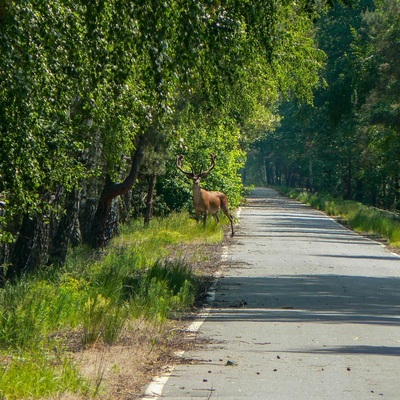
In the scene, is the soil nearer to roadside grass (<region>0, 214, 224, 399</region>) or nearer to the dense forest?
Answer: roadside grass (<region>0, 214, 224, 399</region>)

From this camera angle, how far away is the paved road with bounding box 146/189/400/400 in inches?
383

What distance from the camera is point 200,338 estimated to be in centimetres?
1277

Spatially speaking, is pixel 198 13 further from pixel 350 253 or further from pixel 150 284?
pixel 350 253

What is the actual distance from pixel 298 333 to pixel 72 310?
2900 millimetres

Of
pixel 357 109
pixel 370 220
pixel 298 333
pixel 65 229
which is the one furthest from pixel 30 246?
pixel 370 220

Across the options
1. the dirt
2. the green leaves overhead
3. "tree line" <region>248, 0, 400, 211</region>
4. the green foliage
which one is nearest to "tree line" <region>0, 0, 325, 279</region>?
the green leaves overhead

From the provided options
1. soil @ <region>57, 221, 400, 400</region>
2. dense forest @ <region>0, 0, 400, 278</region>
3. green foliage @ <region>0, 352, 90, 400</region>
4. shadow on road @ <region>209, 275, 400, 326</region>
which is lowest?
shadow on road @ <region>209, 275, 400, 326</region>

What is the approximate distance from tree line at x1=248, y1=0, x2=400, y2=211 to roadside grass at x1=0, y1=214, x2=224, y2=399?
4.95 m

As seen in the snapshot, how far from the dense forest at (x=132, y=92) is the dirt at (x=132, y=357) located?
1.79m

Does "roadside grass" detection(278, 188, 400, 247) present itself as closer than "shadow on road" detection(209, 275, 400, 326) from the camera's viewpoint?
No

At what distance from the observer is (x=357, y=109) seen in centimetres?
3800

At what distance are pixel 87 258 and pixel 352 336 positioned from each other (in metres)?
9.87

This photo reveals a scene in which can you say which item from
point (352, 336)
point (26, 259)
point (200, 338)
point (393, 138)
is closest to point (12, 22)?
point (200, 338)

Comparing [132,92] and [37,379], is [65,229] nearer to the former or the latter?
[132,92]
